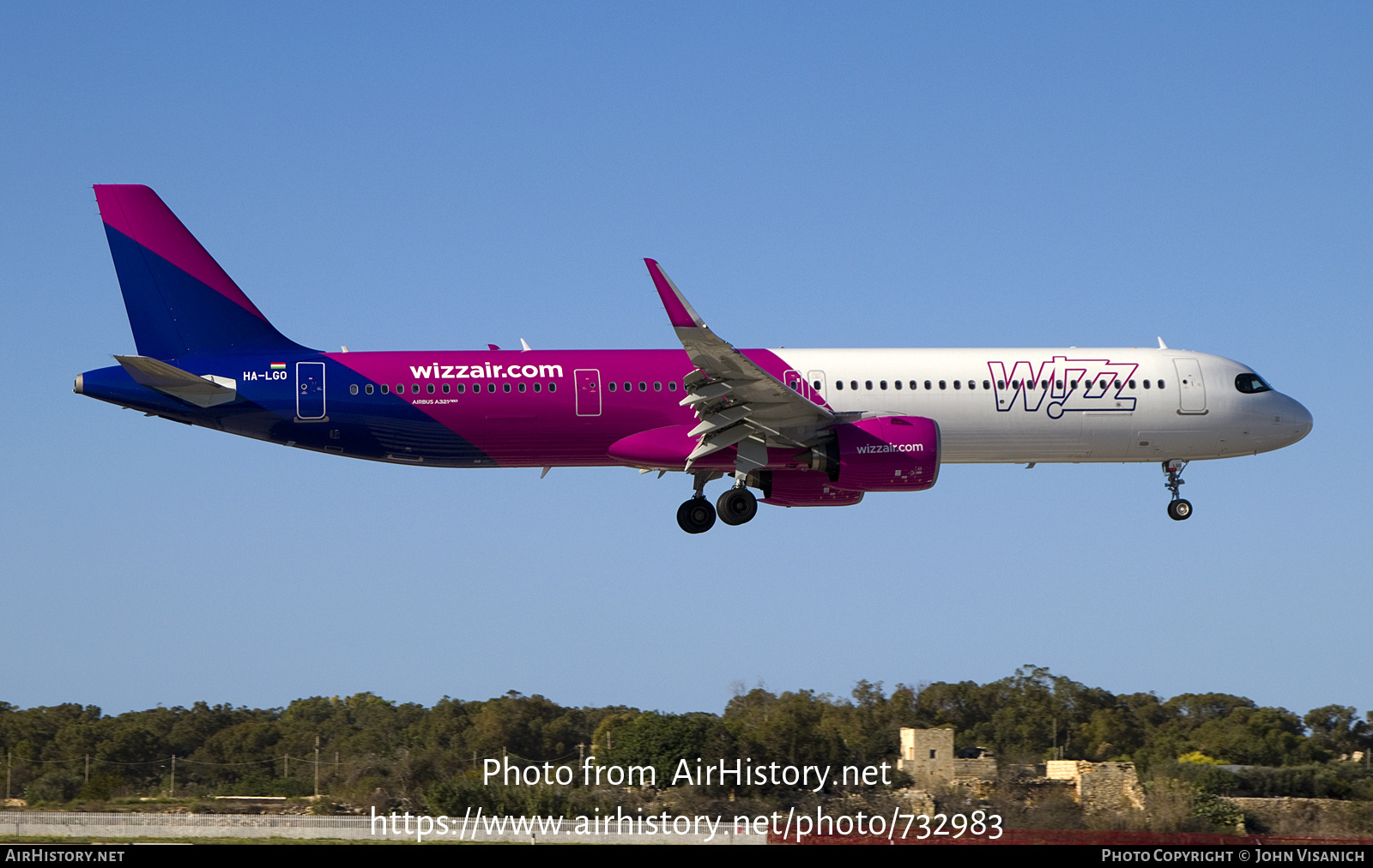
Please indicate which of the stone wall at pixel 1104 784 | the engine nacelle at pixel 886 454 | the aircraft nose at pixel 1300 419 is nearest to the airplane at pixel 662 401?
the engine nacelle at pixel 886 454

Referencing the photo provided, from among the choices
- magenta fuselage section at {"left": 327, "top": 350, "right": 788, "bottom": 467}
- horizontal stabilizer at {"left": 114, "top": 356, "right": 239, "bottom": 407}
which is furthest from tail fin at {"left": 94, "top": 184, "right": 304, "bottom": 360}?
magenta fuselage section at {"left": 327, "top": 350, "right": 788, "bottom": 467}

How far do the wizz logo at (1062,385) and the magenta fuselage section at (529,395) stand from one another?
215 inches

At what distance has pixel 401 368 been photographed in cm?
3612

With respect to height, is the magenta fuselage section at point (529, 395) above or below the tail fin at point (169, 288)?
below

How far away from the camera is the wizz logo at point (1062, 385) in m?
37.3

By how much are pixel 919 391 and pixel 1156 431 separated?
6.17 metres

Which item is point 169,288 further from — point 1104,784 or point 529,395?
point 1104,784

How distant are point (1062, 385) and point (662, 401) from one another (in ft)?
31.7

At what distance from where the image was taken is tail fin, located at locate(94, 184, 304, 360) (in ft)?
122

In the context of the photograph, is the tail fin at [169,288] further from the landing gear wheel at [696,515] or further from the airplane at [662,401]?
the landing gear wheel at [696,515]

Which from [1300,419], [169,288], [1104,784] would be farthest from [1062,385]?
[169,288]

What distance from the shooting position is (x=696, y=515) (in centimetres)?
3791

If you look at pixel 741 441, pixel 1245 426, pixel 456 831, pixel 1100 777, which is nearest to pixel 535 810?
pixel 456 831

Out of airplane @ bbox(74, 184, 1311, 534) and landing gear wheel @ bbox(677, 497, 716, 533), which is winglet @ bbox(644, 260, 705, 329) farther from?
landing gear wheel @ bbox(677, 497, 716, 533)
